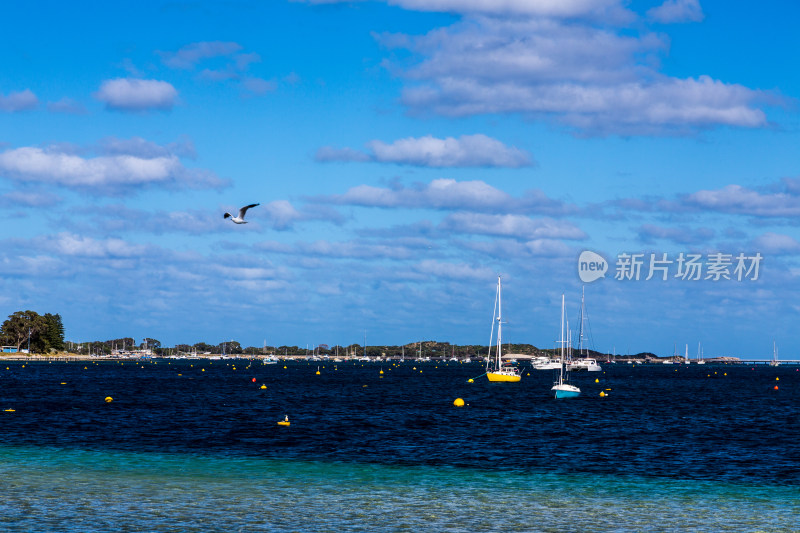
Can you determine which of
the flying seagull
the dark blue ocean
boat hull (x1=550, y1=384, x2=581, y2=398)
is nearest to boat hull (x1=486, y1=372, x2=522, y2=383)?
boat hull (x1=550, y1=384, x2=581, y2=398)

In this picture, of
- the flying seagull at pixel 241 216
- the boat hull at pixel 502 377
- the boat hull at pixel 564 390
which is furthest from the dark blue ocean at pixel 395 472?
the boat hull at pixel 502 377

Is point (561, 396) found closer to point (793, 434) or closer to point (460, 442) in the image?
point (793, 434)

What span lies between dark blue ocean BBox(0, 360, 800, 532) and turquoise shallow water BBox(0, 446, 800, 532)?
0.12m

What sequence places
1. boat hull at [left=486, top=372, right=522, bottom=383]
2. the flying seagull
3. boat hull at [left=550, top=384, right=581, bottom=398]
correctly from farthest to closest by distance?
1. boat hull at [left=486, top=372, right=522, bottom=383]
2. boat hull at [left=550, top=384, right=581, bottom=398]
3. the flying seagull

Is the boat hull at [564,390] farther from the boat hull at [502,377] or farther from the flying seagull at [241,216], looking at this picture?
the flying seagull at [241,216]

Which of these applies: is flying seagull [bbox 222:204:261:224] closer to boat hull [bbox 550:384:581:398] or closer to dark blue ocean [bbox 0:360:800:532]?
dark blue ocean [bbox 0:360:800:532]

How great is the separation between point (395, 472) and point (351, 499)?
9.80 meters

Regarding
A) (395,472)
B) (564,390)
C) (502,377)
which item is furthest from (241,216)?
(502,377)

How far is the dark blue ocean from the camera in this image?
36.0 m

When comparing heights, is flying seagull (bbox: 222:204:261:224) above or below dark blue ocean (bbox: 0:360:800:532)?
above

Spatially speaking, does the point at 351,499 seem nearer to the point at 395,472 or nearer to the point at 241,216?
the point at 395,472

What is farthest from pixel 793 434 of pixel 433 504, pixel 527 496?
pixel 433 504

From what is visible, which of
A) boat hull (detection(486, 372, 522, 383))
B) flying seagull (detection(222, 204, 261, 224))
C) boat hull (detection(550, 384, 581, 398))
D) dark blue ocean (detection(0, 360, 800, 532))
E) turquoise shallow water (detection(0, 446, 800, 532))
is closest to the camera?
turquoise shallow water (detection(0, 446, 800, 532))

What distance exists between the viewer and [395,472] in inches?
1984
